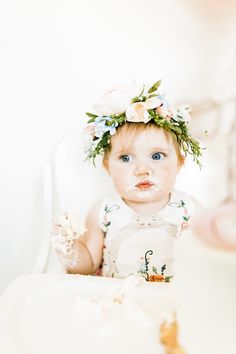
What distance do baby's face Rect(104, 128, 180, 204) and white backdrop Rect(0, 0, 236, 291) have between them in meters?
0.29

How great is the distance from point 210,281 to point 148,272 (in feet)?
1.63

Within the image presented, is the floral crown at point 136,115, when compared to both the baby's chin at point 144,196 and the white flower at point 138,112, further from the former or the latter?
the baby's chin at point 144,196

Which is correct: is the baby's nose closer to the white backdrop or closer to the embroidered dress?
the embroidered dress

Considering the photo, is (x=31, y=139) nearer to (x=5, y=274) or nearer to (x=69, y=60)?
(x=69, y=60)

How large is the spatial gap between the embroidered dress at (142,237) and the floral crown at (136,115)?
0.15 m

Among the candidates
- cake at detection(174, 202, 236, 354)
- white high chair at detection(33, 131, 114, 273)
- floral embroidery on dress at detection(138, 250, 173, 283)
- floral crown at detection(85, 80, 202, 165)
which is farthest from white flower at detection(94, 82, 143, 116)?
cake at detection(174, 202, 236, 354)

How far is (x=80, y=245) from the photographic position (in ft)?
4.20

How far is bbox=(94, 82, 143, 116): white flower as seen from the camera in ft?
4.07

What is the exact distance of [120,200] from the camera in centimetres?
132

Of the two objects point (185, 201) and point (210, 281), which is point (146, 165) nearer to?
point (185, 201)

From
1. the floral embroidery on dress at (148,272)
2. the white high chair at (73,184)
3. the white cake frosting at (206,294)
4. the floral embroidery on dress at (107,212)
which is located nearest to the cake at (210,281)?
the white cake frosting at (206,294)

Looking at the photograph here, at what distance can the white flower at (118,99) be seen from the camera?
1239mm

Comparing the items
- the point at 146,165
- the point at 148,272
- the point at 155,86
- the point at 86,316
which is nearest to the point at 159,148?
the point at 146,165

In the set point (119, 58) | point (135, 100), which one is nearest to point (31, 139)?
point (119, 58)
